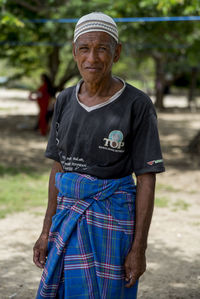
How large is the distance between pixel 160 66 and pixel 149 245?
19.0 metres

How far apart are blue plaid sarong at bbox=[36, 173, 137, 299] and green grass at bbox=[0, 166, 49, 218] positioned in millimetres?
4038

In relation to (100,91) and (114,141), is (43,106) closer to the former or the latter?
(100,91)

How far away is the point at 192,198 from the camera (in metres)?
6.95

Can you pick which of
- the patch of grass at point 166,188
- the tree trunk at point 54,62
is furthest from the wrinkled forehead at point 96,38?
the tree trunk at point 54,62

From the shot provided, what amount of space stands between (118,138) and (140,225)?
1.27 feet

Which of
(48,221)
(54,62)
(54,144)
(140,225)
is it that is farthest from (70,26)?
(140,225)

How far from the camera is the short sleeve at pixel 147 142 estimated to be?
1973 millimetres

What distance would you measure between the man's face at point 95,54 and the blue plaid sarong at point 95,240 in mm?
449

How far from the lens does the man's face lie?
198 cm

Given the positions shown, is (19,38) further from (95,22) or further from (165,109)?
(95,22)

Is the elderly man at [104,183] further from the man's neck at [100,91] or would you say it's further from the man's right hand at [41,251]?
the man's right hand at [41,251]

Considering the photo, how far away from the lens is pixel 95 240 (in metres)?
1.98

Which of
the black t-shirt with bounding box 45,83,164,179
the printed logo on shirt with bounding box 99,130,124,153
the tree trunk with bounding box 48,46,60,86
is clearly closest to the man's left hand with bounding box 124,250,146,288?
the black t-shirt with bounding box 45,83,164,179

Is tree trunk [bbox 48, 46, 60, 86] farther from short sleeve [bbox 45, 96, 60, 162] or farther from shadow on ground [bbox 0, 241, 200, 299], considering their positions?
short sleeve [bbox 45, 96, 60, 162]
